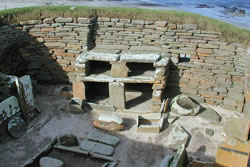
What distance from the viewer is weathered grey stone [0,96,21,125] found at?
695 cm

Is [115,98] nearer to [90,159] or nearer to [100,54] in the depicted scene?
[100,54]

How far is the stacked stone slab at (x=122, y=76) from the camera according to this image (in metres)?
8.08

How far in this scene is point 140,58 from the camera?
8.11m

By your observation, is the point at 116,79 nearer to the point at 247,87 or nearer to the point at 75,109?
the point at 75,109

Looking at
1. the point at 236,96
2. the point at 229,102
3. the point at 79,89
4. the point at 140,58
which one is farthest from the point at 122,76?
the point at 236,96

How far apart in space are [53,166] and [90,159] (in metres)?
0.94

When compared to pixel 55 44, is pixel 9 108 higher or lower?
lower

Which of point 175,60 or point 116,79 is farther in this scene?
point 175,60

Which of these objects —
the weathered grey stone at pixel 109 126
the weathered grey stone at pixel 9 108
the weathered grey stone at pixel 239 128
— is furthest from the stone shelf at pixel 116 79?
the weathered grey stone at pixel 239 128

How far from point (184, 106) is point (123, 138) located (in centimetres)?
238

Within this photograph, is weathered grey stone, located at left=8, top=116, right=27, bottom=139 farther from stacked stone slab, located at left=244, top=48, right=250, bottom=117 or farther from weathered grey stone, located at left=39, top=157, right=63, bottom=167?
stacked stone slab, located at left=244, top=48, right=250, bottom=117

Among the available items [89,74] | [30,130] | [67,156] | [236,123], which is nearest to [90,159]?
[67,156]

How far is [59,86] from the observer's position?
1006 cm

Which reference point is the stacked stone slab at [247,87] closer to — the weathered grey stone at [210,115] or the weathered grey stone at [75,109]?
the weathered grey stone at [210,115]
